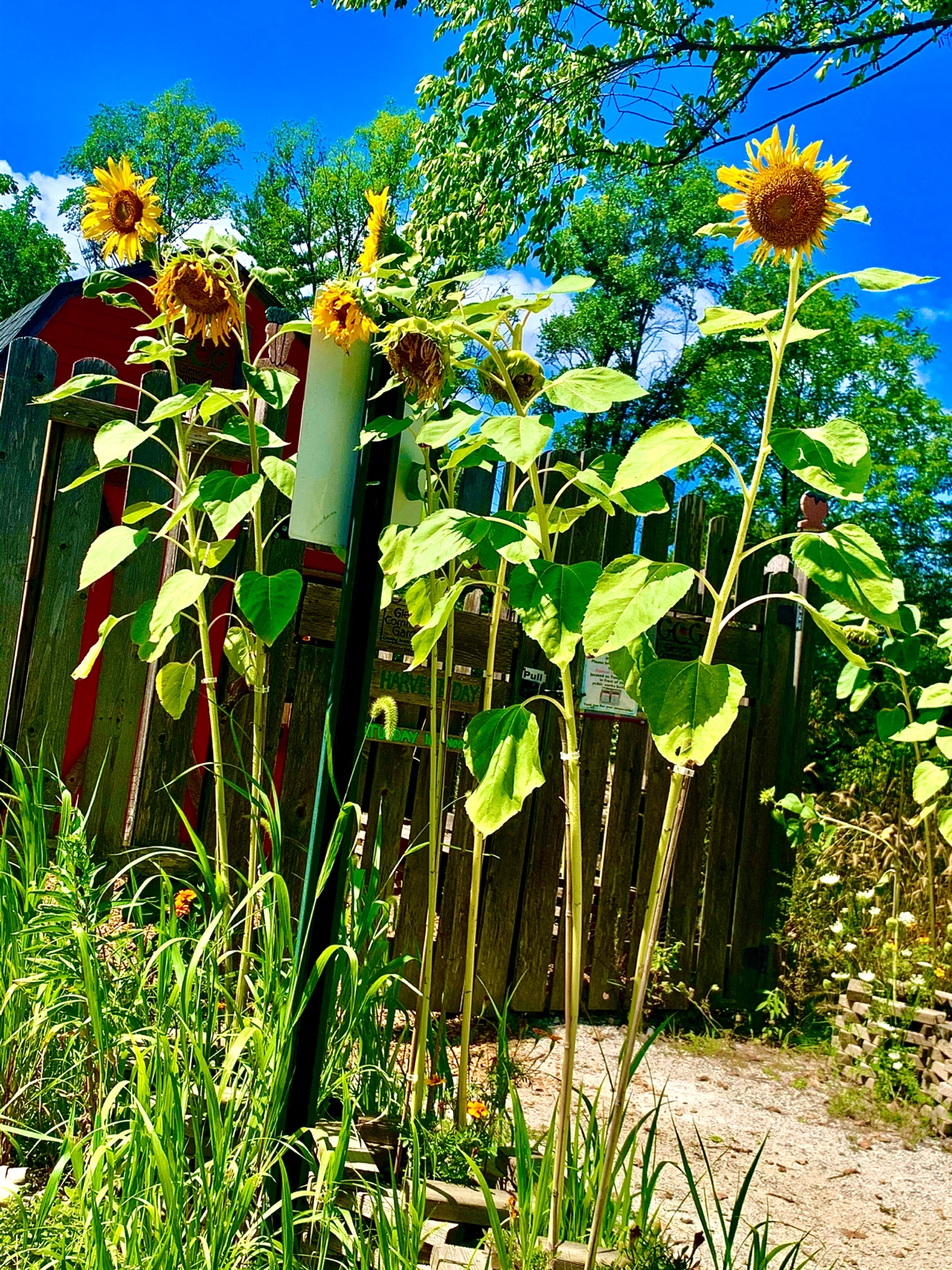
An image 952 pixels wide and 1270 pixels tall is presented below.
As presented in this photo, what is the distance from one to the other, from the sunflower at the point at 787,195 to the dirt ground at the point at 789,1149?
1.58 meters

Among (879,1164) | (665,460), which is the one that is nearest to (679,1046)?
(879,1164)

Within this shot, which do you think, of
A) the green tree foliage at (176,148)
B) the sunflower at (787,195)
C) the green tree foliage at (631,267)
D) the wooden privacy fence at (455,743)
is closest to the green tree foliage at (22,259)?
the green tree foliage at (176,148)

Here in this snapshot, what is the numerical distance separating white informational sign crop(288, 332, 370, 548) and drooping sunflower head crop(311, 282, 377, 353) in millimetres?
42

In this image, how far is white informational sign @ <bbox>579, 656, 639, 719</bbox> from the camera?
13.0 ft

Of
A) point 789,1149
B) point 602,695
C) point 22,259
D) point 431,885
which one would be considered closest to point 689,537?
point 602,695

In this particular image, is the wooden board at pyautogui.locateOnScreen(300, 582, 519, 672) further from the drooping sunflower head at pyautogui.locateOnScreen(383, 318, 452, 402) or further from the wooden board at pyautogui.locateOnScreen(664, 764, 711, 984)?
the drooping sunflower head at pyautogui.locateOnScreen(383, 318, 452, 402)

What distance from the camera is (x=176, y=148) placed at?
3048 centimetres

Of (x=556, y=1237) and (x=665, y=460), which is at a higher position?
(x=665, y=460)

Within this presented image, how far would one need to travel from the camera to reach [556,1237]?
5.19ft

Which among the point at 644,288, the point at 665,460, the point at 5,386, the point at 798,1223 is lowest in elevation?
the point at 798,1223

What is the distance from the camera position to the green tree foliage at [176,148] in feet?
96.9

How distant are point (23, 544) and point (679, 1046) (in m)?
2.80

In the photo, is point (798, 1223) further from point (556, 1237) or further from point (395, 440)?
point (395, 440)

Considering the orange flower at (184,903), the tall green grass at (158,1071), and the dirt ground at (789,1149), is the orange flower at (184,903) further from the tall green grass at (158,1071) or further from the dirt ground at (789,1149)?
the dirt ground at (789,1149)
